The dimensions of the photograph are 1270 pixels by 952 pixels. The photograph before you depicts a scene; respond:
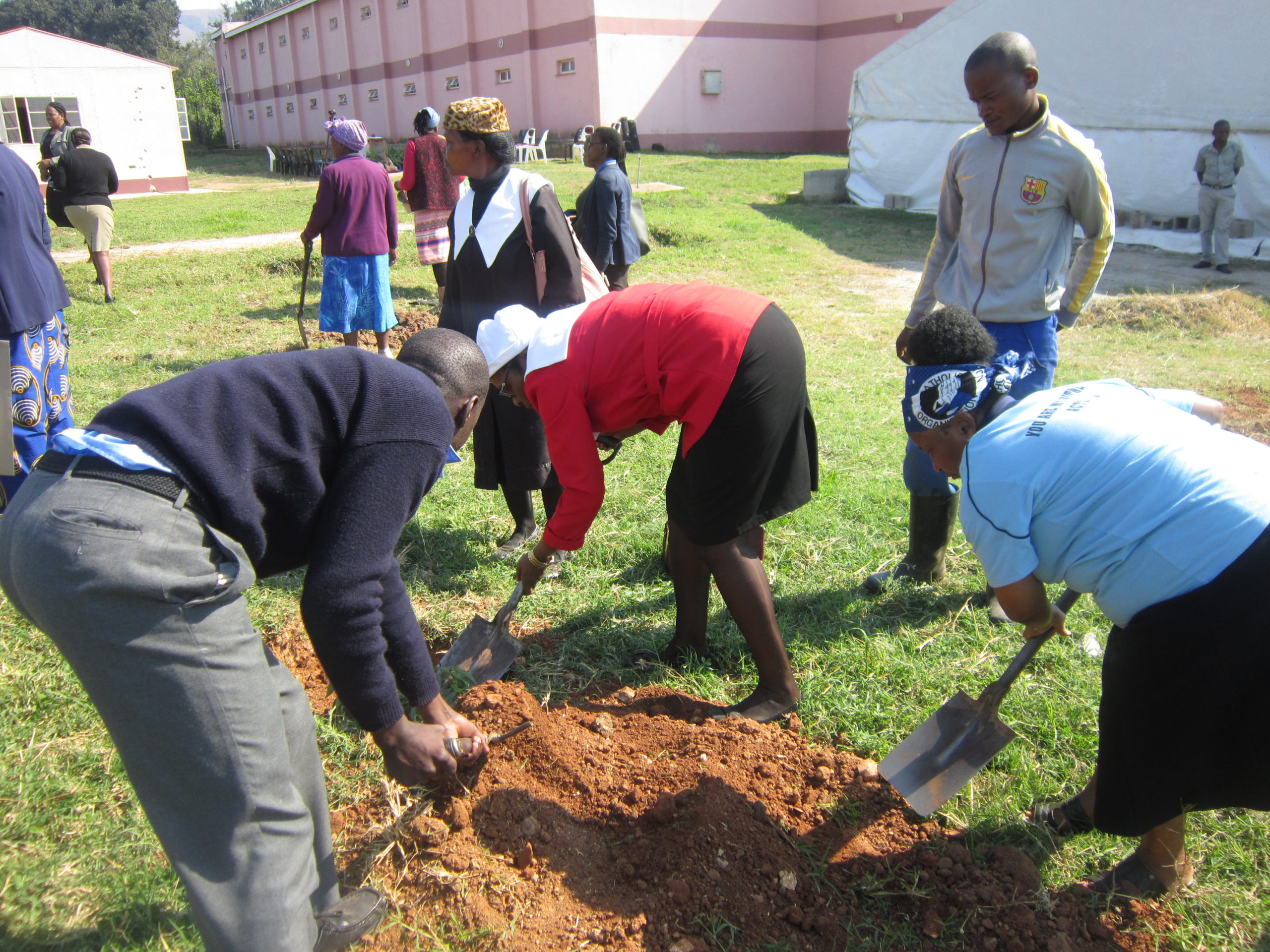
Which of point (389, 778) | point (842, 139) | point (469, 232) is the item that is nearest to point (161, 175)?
point (842, 139)

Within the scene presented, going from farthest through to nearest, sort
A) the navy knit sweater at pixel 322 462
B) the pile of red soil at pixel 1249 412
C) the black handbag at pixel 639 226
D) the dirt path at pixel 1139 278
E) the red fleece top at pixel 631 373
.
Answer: the dirt path at pixel 1139 278, the black handbag at pixel 639 226, the pile of red soil at pixel 1249 412, the red fleece top at pixel 631 373, the navy knit sweater at pixel 322 462

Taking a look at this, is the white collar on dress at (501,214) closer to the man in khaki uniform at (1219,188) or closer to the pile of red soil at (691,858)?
the pile of red soil at (691,858)

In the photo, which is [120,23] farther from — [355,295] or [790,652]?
[790,652]

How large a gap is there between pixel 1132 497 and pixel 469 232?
9.50 feet

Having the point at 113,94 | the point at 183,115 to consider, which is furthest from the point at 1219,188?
the point at 183,115

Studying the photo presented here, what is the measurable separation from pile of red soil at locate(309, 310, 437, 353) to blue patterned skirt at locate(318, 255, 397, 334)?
68 centimetres

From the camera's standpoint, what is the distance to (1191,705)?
188cm

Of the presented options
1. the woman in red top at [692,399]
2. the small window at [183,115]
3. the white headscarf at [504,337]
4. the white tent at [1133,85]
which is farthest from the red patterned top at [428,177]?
the small window at [183,115]

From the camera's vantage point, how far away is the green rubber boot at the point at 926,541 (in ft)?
11.8

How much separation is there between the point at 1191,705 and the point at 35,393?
4228 mm

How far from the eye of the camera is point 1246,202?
11961 mm

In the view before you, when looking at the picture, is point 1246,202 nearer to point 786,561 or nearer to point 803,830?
point 786,561

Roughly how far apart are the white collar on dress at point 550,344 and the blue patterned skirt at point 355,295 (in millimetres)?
4418

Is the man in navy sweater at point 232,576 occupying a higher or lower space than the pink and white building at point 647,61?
lower
